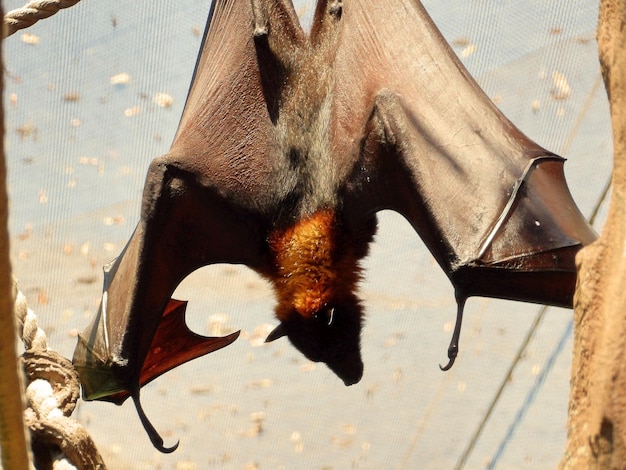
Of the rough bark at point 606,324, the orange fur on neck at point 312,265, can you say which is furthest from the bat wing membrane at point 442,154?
the rough bark at point 606,324

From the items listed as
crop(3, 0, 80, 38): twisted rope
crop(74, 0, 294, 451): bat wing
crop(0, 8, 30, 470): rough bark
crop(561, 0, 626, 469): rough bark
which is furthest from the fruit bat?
crop(0, 8, 30, 470): rough bark

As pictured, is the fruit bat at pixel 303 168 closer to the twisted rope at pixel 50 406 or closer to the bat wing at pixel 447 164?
the bat wing at pixel 447 164

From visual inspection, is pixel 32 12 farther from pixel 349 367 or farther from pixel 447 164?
pixel 349 367

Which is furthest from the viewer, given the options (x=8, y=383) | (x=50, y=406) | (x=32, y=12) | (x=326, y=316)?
(x=326, y=316)

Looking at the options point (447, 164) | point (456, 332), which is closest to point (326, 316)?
point (456, 332)

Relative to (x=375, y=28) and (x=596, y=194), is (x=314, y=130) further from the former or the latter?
(x=596, y=194)

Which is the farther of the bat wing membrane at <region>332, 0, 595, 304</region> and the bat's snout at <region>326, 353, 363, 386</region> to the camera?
the bat's snout at <region>326, 353, 363, 386</region>

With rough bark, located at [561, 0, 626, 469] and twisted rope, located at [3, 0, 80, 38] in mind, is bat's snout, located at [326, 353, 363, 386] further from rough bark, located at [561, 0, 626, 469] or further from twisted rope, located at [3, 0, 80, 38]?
rough bark, located at [561, 0, 626, 469]
